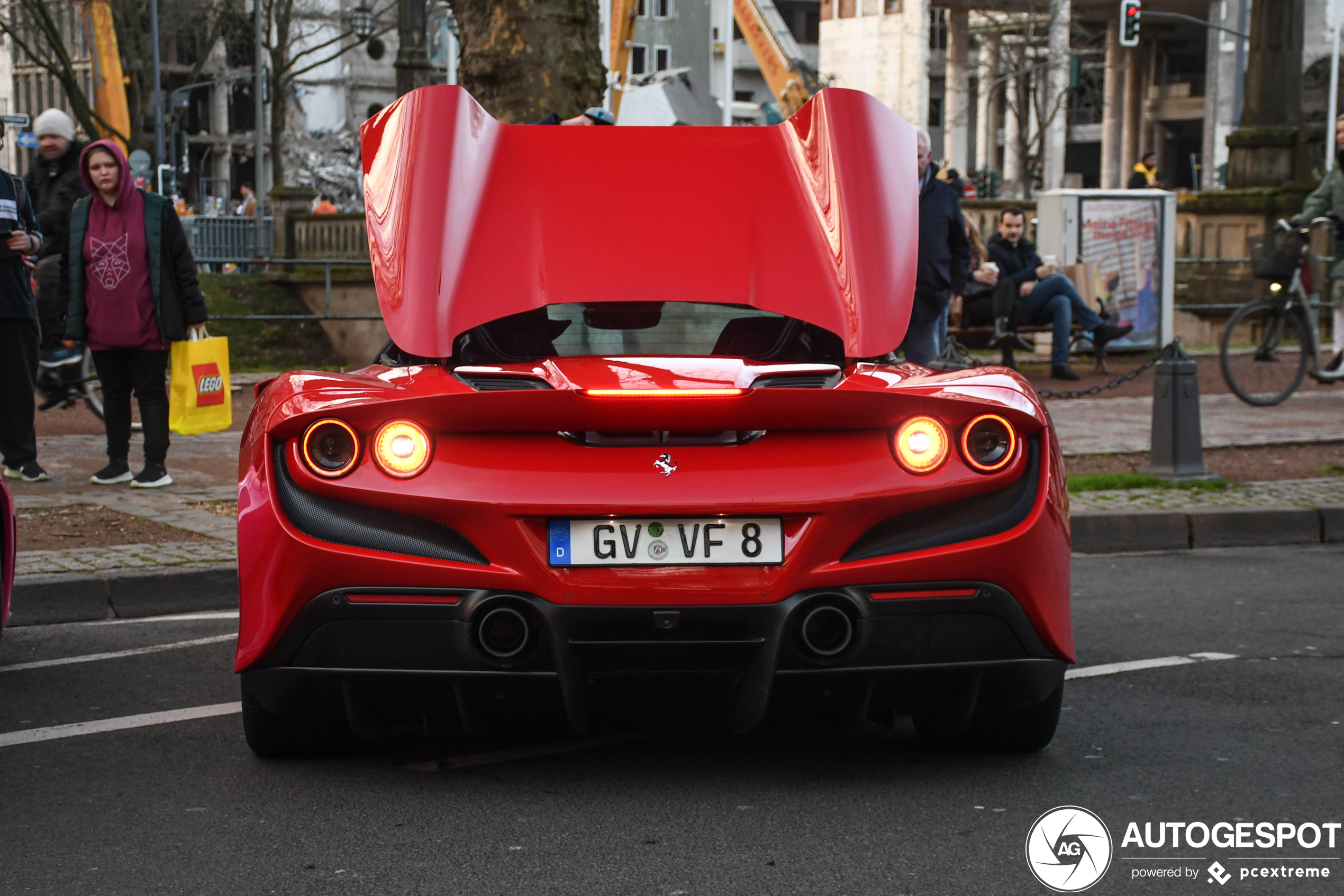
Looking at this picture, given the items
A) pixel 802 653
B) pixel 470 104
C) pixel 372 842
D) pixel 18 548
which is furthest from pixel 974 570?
pixel 18 548

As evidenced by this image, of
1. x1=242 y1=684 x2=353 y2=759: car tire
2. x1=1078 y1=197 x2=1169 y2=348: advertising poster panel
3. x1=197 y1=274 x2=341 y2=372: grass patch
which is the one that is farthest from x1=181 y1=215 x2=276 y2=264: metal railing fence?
x1=242 y1=684 x2=353 y2=759: car tire

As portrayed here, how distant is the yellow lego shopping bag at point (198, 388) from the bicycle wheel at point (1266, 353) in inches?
282

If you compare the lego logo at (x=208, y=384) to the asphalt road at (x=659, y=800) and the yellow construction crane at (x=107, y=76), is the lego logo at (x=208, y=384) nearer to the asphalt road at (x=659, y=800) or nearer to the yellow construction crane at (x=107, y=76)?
the asphalt road at (x=659, y=800)

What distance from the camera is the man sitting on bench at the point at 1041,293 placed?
15352 mm

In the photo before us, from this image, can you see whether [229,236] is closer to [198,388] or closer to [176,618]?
[198,388]

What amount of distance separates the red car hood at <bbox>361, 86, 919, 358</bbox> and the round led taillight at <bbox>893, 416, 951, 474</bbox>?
1.96ft

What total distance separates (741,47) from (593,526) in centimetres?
9145

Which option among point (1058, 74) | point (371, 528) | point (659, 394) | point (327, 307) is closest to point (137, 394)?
point (371, 528)

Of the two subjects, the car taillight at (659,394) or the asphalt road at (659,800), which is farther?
the car taillight at (659,394)

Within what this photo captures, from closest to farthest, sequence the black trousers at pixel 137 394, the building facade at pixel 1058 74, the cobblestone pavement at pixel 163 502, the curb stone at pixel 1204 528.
Result: the cobblestone pavement at pixel 163 502 → the curb stone at pixel 1204 528 → the black trousers at pixel 137 394 → the building facade at pixel 1058 74

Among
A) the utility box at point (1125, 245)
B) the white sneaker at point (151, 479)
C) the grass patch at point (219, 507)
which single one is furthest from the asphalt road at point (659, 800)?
the utility box at point (1125, 245)

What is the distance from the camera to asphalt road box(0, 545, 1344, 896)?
342 cm

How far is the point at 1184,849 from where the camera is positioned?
3590 mm

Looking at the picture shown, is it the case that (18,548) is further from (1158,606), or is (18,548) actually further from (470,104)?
(1158,606)
